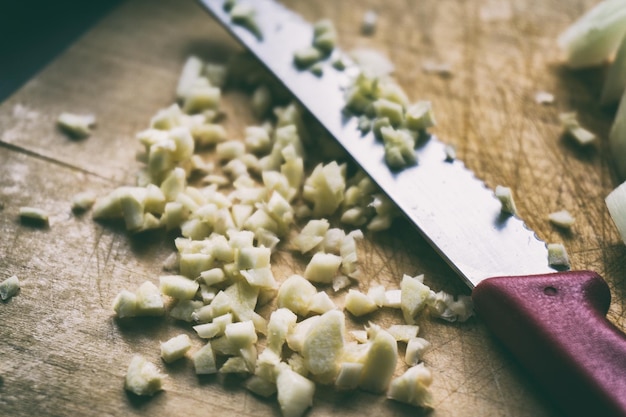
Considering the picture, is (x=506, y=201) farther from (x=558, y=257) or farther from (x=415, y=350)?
(x=415, y=350)

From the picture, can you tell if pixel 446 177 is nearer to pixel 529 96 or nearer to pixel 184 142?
pixel 529 96

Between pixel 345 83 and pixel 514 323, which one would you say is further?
pixel 345 83

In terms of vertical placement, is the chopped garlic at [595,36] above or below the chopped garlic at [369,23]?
above

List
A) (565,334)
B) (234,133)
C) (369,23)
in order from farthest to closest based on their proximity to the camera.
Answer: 1. (369,23)
2. (234,133)
3. (565,334)

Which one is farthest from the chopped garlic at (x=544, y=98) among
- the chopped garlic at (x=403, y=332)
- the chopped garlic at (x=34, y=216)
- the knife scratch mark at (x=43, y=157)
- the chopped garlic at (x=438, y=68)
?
the chopped garlic at (x=34, y=216)

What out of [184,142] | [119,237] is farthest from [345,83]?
[119,237]

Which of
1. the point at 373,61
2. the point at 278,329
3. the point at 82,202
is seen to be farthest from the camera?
the point at 373,61

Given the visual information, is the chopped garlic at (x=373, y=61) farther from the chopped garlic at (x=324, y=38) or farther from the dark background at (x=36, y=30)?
the dark background at (x=36, y=30)

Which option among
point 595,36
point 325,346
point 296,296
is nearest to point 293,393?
point 325,346
